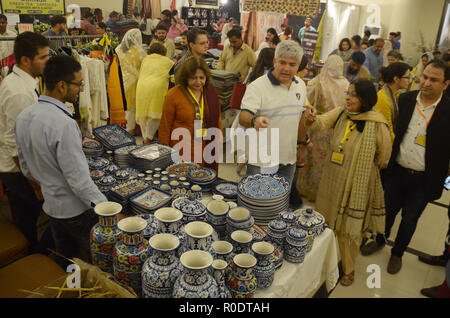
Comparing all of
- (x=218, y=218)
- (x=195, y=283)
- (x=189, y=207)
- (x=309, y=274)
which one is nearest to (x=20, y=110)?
(x=189, y=207)

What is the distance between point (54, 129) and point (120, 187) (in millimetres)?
577

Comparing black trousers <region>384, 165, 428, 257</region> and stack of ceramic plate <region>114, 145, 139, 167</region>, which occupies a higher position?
stack of ceramic plate <region>114, 145, 139, 167</region>

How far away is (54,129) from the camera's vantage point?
160 centimetres

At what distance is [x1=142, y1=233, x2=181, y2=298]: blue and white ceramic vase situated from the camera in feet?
3.96

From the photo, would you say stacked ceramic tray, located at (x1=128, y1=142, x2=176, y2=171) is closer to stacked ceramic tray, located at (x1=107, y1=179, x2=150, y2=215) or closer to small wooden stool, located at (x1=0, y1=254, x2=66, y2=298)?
stacked ceramic tray, located at (x1=107, y1=179, x2=150, y2=215)

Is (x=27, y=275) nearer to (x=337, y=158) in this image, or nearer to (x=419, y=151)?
(x=337, y=158)

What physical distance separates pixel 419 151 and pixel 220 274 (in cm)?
211

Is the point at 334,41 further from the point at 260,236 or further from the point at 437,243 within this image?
the point at 260,236

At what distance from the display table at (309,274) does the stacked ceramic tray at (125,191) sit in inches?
37.3

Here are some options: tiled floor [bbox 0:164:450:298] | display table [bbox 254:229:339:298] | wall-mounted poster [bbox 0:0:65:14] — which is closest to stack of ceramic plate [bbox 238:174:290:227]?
display table [bbox 254:229:339:298]

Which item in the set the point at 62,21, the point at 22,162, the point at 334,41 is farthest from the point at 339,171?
the point at 334,41

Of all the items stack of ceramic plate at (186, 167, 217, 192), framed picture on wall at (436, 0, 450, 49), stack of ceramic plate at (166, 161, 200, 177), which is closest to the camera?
stack of ceramic plate at (186, 167, 217, 192)

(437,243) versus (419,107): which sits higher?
(419,107)

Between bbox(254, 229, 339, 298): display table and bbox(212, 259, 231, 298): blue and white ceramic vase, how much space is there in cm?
25
